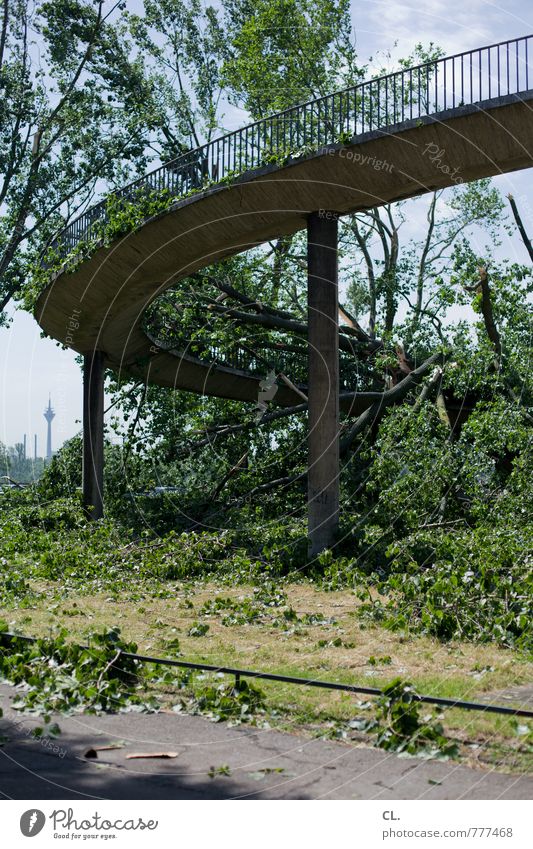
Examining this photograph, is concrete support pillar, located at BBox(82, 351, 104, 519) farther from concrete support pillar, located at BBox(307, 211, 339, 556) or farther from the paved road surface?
the paved road surface

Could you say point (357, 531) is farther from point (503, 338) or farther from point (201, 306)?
point (201, 306)

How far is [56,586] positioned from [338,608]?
5761mm

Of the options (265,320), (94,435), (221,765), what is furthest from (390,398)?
(221,765)

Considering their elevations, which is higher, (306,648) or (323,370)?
(323,370)

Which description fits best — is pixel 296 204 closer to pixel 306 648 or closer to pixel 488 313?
pixel 488 313

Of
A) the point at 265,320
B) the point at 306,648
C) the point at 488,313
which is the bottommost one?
the point at 306,648

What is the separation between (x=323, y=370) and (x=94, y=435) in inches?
413

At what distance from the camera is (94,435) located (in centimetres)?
2709

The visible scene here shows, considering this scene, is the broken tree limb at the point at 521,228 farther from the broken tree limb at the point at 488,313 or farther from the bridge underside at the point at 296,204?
the bridge underside at the point at 296,204

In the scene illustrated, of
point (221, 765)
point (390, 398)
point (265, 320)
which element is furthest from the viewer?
point (265, 320)

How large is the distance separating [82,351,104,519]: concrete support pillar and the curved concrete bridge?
379cm

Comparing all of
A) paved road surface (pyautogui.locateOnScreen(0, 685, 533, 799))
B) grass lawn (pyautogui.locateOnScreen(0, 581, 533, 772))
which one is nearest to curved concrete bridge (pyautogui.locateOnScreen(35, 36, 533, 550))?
grass lawn (pyautogui.locateOnScreen(0, 581, 533, 772))

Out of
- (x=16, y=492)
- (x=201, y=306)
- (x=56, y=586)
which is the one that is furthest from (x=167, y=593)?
(x=16, y=492)

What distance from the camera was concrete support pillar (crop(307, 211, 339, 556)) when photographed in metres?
18.6
